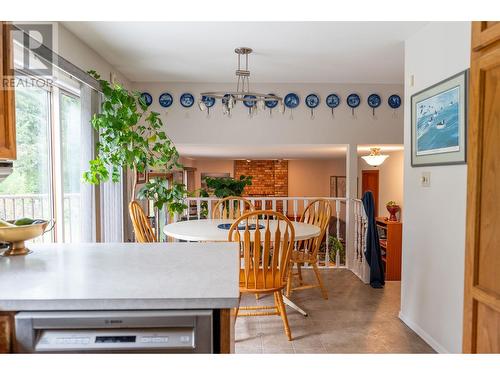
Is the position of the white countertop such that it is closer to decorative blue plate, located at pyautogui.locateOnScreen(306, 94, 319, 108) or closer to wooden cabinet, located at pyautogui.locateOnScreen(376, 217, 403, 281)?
decorative blue plate, located at pyautogui.locateOnScreen(306, 94, 319, 108)

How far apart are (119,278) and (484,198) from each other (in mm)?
1432

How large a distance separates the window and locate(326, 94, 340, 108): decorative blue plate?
113 inches

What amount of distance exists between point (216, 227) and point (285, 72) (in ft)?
6.51

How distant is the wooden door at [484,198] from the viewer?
142cm

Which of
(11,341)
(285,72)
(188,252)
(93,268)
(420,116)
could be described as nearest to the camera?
(11,341)

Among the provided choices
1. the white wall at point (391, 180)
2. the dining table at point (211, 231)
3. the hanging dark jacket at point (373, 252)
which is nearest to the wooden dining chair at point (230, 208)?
the dining table at point (211, 231)

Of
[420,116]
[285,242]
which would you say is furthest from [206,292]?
[420,116]

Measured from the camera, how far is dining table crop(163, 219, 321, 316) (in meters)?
2.84

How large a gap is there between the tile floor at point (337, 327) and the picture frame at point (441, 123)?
1.28 metres

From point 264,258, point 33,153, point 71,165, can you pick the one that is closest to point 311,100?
point 264,258

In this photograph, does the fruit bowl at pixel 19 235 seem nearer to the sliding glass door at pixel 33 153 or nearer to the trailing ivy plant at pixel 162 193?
the sliding glass door at pixel 33 153

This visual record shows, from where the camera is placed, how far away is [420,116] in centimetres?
281

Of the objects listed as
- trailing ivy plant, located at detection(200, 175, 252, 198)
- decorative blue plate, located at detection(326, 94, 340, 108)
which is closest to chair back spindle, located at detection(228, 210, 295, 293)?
trailing ivy plant, located at detection(200, 175, 252, 198)
